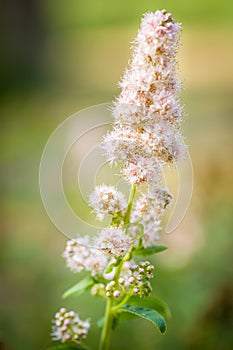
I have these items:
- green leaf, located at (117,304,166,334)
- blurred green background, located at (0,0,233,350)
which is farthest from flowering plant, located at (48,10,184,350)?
blurred green background, located at (0,0,233,350)

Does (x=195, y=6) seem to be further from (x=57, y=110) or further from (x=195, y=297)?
(x=195, y=297)

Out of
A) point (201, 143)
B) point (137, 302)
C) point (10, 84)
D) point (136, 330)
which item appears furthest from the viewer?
point (10, 84)

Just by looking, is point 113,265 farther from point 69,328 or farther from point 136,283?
point 69,328

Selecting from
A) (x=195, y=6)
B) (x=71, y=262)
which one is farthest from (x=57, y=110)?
(x=71, y=262)

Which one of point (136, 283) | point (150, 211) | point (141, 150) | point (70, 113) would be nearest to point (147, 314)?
point (136, 283)

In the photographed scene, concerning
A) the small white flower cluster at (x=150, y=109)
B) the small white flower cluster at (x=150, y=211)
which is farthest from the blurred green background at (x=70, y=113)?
the small white flower cluster at (x=150, y=211)

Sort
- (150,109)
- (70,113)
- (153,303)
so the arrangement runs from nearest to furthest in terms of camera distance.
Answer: (150,109) → (153,303) → (70,113)
